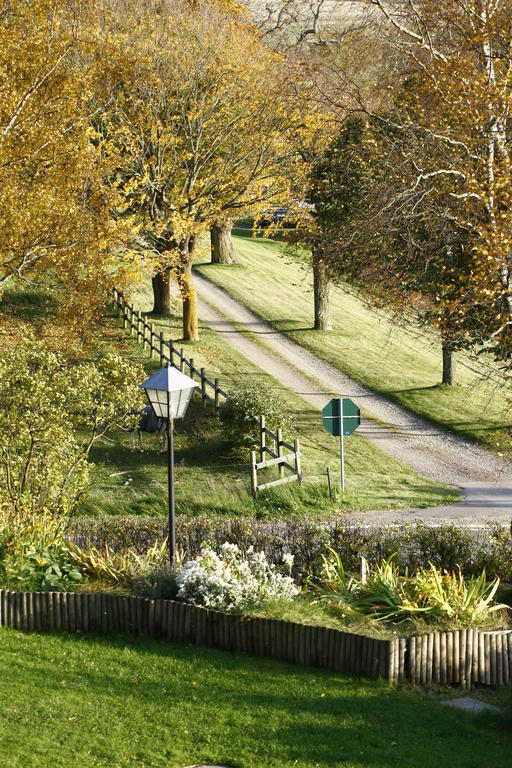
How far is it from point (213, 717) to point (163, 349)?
23335 mm

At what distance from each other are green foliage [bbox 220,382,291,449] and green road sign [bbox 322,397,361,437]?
2149 millimetres

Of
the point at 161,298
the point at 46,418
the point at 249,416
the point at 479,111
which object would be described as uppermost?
the point at 479,111

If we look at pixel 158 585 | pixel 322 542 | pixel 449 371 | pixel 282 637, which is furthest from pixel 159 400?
pixel 449 371

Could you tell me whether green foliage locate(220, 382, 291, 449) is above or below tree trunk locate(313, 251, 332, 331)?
below

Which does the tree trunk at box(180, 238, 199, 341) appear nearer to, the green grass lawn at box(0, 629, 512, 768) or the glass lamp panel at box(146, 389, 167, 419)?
the glass lamp panel at box(146, 389, 167, 419)

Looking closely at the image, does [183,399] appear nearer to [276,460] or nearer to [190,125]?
[276,460]

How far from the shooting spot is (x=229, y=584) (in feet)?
39.8

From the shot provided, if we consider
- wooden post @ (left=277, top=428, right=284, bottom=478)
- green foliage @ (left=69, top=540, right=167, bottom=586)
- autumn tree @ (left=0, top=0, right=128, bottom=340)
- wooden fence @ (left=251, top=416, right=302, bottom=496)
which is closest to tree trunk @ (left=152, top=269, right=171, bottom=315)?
autumn tree @ (left=0, top=0, right=128, bottom=340)

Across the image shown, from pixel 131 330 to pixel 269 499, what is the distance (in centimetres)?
1462

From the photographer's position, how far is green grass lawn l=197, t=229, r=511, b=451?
3020cm

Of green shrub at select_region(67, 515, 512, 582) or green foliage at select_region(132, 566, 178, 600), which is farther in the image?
green shrub at select_region(67, 515, 512, 582)

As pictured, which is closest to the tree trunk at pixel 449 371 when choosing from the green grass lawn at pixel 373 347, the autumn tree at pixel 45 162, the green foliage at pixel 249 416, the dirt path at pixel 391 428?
the green grass lawn at pixel 373 347

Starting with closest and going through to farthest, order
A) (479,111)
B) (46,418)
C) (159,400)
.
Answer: (159,400)
(46,418)
(479,111)

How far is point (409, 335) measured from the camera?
40375 millimetres
